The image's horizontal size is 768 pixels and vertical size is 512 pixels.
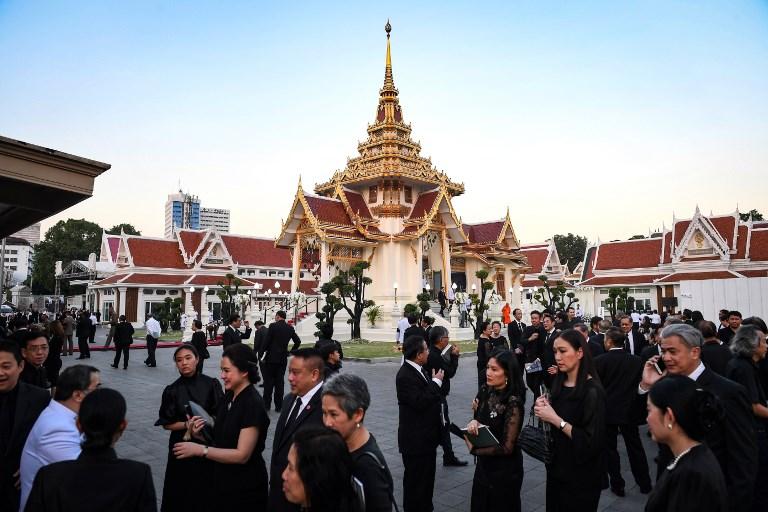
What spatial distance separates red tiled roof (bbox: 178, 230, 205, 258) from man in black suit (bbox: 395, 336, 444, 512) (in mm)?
36894

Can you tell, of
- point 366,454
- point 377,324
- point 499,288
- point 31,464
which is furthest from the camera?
point 499,288

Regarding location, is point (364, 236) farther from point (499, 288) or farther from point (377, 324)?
point (499, 288)

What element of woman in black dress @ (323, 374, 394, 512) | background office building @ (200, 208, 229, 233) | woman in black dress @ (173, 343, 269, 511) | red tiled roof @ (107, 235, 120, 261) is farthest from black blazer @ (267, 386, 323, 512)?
background office building @ (200, 208, 229, 233)

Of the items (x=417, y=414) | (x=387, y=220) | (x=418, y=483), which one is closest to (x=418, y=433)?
(x=417, y=414)

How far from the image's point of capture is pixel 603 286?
1592 inches

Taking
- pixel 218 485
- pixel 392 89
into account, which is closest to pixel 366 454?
pixel 218 485

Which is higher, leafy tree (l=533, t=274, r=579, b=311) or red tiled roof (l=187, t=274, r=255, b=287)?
red tiled roof (l=187, t=274, r=255, b=287)

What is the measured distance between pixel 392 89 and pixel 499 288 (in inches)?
588

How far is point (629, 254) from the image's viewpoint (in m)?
41.9

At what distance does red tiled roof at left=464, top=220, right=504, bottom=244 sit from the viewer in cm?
3450

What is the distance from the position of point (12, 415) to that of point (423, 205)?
1052 inches

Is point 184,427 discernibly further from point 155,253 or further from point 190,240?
point 190,240

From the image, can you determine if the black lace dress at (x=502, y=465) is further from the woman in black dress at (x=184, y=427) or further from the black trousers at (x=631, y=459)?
the black trousers at (x=631, y=459)

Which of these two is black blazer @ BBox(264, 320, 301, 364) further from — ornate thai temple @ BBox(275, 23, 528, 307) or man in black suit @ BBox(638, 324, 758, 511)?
ornate thai temple @ BBox(275, 23, 528, 307)
